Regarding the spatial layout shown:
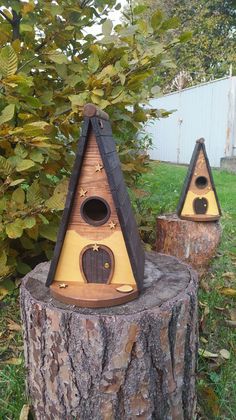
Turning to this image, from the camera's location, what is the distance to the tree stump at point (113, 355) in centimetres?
140

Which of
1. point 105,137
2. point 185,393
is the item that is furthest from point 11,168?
point 185,393

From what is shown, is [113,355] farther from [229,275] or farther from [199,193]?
[199,193]

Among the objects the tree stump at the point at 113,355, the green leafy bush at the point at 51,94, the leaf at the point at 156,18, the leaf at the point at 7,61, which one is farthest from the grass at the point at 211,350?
the leaf at the point at 156,18

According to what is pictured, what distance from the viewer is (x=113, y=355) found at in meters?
1.40

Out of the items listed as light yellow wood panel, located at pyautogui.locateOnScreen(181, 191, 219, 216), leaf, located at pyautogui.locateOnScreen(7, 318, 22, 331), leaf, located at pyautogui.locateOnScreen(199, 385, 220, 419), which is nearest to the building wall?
→ light yellow wood panel, located at pyautogui.locateOnScreen(181, 191, 219, 216)

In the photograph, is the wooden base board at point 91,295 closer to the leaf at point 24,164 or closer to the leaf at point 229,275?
the leaf at point 24,164

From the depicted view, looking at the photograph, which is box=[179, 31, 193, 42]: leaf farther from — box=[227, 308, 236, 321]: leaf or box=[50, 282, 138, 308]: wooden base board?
box=[227, 308, 236, 321]: leaf

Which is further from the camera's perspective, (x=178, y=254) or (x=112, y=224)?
(x=178, y=254)

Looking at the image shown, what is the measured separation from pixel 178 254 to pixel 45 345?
87.2 inches

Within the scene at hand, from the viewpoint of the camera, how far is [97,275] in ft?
4.86

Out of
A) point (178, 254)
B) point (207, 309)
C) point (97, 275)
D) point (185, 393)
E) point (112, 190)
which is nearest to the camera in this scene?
point (112, 190)

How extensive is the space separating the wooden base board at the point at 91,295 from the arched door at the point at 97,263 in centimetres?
3

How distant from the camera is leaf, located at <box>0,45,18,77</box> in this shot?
65.8 inches

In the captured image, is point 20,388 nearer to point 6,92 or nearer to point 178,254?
Result: point 6,92
